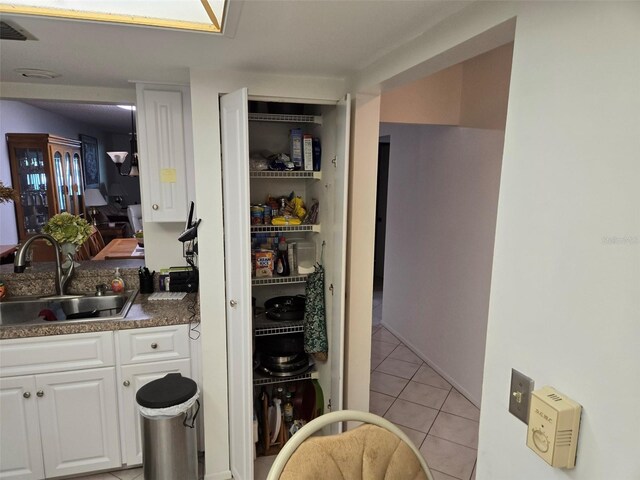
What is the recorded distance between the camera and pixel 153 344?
6.97ft

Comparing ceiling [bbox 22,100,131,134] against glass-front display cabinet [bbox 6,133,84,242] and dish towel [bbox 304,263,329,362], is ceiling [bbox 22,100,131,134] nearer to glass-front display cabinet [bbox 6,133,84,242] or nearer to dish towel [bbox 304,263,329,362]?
glass-front display cabinet [bbox 6,133,84,242]

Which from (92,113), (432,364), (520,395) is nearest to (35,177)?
(92,113)

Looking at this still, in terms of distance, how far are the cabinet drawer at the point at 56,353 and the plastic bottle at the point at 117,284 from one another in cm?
54

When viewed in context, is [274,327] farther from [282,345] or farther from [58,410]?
[58,410]

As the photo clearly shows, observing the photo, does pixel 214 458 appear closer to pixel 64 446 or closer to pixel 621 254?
pixel 64 446

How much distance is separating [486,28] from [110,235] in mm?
6061

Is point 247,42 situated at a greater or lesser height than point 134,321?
greater

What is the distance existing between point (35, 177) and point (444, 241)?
181 inches

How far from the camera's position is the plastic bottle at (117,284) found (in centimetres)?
253

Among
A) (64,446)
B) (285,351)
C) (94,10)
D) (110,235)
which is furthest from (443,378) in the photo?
(110,235)

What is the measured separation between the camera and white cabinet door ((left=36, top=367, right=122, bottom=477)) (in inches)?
80.3

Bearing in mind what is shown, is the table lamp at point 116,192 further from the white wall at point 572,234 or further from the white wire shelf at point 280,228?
the white wall at point 572,234

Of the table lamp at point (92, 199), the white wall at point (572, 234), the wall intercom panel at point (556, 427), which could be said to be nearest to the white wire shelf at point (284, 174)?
the white wall at point (572, 234)

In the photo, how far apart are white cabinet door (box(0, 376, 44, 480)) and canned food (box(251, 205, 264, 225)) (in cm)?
140
